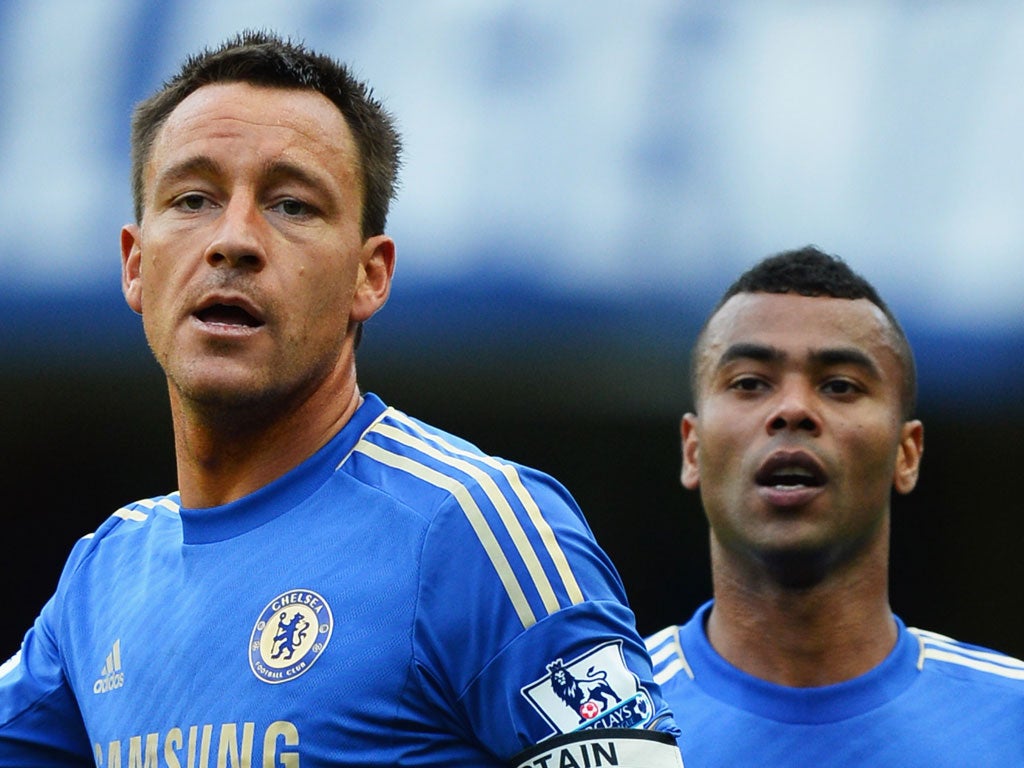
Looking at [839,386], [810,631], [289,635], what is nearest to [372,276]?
[289,635]

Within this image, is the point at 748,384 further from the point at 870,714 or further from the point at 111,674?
the point at 111,674

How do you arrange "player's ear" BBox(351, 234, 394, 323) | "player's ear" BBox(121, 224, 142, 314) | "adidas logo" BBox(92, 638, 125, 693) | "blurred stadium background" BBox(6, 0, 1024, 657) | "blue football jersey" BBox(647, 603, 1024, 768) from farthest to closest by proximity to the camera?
"blurred stadium background" BBox(6, 0, 1024, 657)
"blue football jersey" BBox(647, 603, 1024, 768)
"player's ear" BBox(121, 224, 142, 314)
"player's ear" BBox(351, 234, 394, 323)
"adidas logo" BBox(92, 638, 125, 693)

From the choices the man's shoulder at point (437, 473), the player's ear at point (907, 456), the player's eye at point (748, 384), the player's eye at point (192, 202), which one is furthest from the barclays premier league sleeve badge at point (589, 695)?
the player's ear at point (907, 456)

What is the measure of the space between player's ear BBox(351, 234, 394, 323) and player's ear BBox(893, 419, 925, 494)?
1455mm

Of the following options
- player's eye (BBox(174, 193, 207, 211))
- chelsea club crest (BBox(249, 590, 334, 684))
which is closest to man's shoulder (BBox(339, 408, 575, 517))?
chelsea club crest (BBox(249, 590, 334, 684))

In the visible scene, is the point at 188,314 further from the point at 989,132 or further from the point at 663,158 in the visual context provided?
the point at 989,132

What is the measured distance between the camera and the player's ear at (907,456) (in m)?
3.85

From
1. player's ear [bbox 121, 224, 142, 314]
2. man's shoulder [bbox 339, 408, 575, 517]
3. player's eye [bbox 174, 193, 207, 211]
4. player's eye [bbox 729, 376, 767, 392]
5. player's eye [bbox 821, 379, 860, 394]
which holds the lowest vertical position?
player's eye [bbox 729, 376, 767, 392]

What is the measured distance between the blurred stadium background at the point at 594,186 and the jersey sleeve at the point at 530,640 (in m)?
4.11

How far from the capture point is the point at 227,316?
2.76 metres

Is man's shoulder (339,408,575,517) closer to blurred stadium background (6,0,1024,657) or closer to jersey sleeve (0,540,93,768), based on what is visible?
jersey sleeve (0,540,93,768)

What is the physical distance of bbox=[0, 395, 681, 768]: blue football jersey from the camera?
2.35 meters

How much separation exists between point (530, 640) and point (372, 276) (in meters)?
0.91

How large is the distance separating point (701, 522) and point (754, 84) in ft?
7.07
